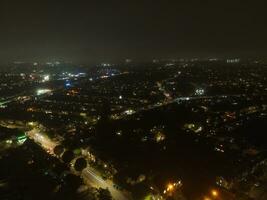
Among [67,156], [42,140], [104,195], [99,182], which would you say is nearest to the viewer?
[104,195]

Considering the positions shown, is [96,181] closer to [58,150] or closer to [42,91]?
[58,150]

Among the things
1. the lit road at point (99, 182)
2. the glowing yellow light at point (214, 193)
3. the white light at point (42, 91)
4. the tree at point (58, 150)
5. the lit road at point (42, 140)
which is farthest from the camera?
the white light at point (42, 91)

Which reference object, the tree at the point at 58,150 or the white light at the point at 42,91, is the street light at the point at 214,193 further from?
the white light at the point at 42,91

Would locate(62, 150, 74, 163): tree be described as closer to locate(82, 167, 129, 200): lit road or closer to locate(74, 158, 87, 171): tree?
locate(74, 158, 87, 171): tree

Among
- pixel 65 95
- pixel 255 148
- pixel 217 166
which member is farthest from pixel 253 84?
pixel 217 166

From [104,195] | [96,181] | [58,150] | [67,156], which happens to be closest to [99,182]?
[96,181]

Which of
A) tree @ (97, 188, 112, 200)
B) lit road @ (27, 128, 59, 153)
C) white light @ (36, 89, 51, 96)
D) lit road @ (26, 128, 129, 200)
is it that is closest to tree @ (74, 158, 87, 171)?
lit road @ (26, 128, 129, 200)

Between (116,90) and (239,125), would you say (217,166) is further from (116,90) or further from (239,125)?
(116,90)

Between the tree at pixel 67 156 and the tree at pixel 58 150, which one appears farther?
the tree at pixel 58 150

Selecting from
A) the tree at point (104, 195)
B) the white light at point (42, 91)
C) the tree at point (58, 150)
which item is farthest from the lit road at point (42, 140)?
the white light at point (42, 91)
